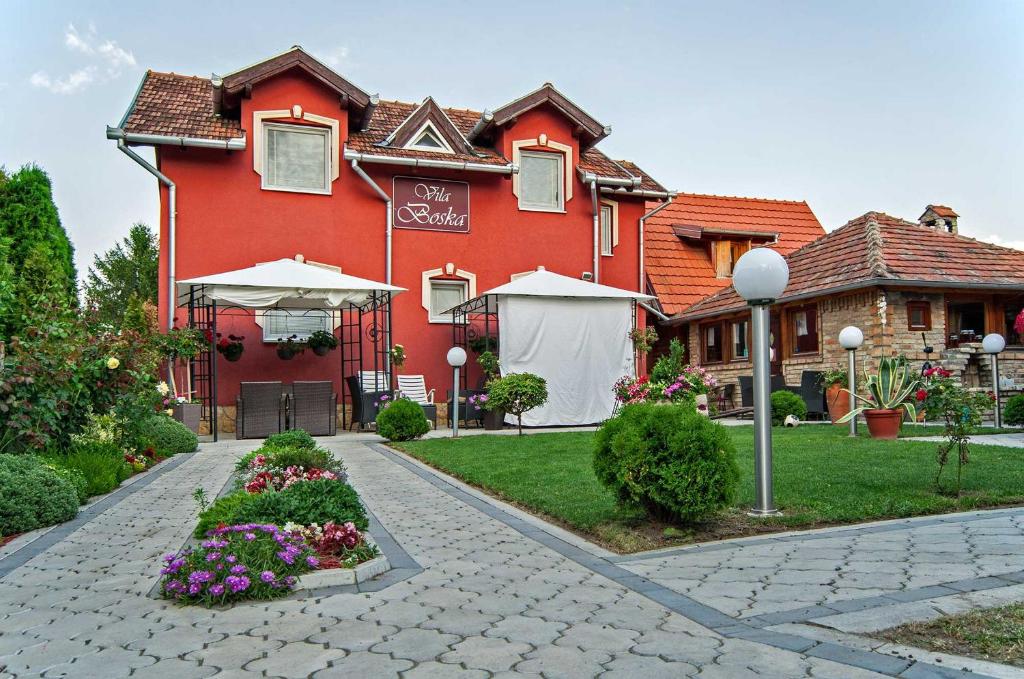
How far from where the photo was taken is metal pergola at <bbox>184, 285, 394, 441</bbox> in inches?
579

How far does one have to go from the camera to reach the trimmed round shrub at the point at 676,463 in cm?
511

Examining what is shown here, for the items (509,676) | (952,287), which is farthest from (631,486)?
(952,287)

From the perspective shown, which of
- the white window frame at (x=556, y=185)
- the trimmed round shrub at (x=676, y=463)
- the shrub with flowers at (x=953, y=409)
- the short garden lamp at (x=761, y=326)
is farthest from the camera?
the white window frame at (x=556, y=185)

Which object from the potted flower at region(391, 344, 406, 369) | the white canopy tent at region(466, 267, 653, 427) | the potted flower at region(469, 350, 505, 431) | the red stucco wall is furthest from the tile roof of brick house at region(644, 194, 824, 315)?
the potted flower at region(391, 344, 406, 369)

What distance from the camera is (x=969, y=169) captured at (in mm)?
15188

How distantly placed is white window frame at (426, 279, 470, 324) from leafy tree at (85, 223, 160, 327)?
23.3 metres

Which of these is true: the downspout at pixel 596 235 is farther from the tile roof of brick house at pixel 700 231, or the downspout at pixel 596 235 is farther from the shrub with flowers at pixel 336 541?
the shrub with flowers at pixel 336 541

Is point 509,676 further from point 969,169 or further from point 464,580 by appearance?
point 969,169

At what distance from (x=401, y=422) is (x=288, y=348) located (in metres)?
4.13

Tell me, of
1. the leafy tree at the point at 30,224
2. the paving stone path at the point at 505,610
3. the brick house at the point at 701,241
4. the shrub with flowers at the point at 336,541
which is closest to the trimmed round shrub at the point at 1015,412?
the paving stone path at the point at 505,610

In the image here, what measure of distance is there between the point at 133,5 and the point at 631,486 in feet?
36.3

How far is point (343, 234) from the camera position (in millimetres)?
16500

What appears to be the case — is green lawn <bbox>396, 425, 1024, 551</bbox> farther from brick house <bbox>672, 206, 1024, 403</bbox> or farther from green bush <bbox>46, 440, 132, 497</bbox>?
brick house <bbox>672, 206, 1024, 403</bbox>

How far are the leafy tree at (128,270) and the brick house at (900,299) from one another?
91.2ft
